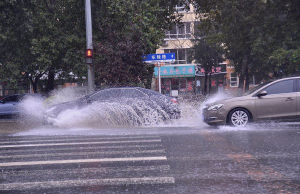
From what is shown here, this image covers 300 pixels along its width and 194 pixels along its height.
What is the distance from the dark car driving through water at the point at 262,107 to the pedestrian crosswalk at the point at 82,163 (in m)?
3.36

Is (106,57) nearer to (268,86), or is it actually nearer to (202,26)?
(268,86)

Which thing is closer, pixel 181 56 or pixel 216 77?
pixel 181 56

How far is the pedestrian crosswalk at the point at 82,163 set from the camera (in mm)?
5043

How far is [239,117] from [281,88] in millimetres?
1676

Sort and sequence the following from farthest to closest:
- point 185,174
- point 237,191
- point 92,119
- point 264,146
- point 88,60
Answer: point 88,60
point 92,119
point 264,146
point 185,174
point 237,191

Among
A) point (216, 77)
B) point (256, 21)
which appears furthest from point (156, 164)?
point (216, 77)

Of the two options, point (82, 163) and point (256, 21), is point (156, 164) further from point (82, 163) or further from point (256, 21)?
point (256, 21)

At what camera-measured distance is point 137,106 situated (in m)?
13.4

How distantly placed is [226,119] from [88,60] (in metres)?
6.80

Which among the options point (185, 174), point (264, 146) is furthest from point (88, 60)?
point (185, 174)

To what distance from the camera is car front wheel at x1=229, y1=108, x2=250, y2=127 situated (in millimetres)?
11633

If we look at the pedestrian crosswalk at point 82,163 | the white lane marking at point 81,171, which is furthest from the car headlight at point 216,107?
the white lane marking at point 81,171

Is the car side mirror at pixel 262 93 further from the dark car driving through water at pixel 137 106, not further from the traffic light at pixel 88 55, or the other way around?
the traffic light at pixel 88 55

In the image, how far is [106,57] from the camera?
16.6 metres
